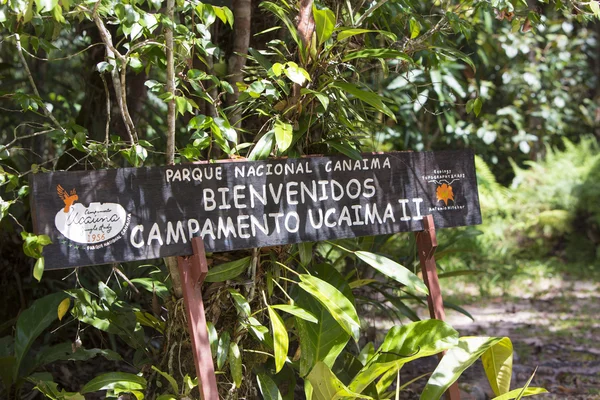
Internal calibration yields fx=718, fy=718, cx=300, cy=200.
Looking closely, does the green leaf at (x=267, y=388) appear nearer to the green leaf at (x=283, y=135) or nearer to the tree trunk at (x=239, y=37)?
the green leaf at (x=283, y=135)

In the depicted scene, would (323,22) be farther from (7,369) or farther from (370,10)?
(7,369)

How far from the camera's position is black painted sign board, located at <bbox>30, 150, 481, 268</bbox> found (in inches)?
74.9

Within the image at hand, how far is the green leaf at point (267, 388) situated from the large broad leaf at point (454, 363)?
0.47 m

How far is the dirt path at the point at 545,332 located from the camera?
3.58 m

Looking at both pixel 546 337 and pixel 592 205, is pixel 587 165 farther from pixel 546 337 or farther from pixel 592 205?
pixel 546 337

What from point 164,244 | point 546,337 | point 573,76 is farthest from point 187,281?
point 573,76

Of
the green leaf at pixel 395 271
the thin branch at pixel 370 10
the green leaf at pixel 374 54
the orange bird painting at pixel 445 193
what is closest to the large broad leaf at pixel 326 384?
the green leaf at pixel 395 271

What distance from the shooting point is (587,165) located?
743 cm

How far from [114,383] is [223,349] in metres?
0.34

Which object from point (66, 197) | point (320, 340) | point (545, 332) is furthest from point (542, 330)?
point (66, 197)

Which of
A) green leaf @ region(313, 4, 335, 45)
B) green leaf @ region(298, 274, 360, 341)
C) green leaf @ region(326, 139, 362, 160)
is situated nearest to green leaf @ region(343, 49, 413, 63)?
green leaf @ region(313, 4, 335, 45)

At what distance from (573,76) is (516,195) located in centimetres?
204

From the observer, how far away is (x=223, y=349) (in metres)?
2.24

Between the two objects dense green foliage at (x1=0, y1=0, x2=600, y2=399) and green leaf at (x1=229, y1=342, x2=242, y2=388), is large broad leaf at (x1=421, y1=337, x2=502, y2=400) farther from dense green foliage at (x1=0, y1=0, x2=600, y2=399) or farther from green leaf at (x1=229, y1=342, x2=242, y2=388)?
green leaf at (x1=229, y1=342, x2=242, y2=388)
